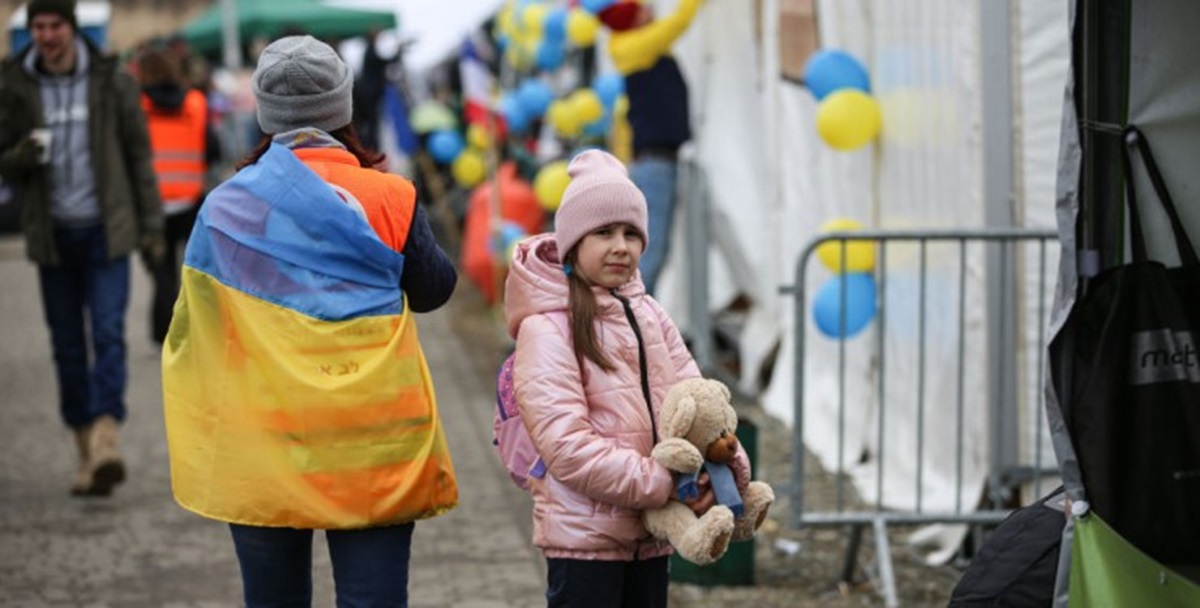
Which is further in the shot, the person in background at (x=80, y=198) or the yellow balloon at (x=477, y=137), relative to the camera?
the yellow balloon at (x=477, y=137)

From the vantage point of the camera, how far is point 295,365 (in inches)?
178

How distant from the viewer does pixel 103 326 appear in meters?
8.66

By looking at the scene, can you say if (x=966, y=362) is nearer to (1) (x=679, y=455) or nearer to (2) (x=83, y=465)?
(1) (x=679, y=455)

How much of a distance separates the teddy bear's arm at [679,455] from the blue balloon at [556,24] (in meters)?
10.1

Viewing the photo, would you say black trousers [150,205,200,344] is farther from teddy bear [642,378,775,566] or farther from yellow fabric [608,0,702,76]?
teddy bear [642,378,775,566]

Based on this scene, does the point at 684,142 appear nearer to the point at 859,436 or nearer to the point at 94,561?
the point at 859,436

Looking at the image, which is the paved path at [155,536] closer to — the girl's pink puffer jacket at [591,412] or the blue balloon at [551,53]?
the girl's pink puffer jacket at [591,412]

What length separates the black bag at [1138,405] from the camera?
4359 millimetres

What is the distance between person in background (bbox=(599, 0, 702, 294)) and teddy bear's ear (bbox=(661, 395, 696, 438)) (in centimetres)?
655

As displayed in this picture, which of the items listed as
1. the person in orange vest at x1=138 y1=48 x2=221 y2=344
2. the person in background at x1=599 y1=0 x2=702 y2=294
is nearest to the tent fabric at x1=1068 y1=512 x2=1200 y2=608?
the person in background at x1=599 y1=0 x2=702 y2=294

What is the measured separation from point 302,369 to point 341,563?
464mm

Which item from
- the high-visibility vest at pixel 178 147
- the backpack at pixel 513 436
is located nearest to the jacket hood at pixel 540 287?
the backpack at pixel 513 436

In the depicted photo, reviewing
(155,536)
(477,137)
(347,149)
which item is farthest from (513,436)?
(477,137)

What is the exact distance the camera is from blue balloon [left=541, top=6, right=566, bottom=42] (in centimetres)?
1434
